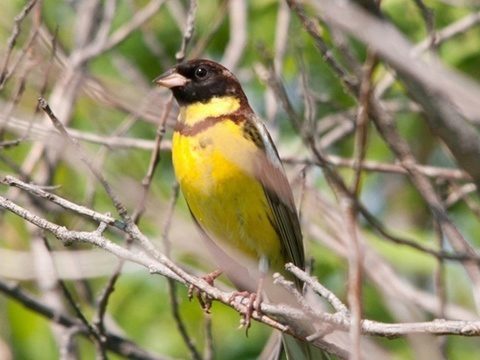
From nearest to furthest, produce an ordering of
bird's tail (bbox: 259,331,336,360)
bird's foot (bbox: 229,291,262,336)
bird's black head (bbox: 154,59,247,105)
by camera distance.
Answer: bird's foot (bbox: 229,291,262,336) < bird's tail (bbox: 259,331,336,360) < bird's black head (bbox: 154,59,247,105)

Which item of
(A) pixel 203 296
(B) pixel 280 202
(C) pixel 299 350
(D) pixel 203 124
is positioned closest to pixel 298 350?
(C) pixel 299 350

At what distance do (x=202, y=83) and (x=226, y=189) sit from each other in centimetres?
61

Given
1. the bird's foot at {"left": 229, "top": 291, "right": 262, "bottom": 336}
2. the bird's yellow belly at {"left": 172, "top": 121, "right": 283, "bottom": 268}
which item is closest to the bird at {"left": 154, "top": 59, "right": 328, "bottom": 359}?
the bird's yellow belly at {"left": 172, "top": 121, "right": 283, "bottom": 268}

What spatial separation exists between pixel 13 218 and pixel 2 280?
1.41 metres

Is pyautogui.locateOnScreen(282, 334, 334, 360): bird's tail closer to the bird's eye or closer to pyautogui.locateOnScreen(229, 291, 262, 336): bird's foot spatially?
pyautogui.locateOnScreen(229, 291, 262, 336): bird's foot

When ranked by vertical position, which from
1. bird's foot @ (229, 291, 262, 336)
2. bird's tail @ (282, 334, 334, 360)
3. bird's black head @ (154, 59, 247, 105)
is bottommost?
bird's foot @ (229, 291, 262, 336)

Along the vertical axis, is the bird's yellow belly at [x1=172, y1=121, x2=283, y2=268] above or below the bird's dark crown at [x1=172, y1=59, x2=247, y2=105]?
below

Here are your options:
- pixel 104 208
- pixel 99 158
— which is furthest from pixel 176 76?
pixel 104 208

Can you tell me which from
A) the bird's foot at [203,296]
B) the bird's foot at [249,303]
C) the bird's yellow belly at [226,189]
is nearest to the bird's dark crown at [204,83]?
the bird's yellow belly at [226,189]

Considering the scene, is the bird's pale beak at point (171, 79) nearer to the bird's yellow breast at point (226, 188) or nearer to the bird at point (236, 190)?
the bird at point (236, 190)

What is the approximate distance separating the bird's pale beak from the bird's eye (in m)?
0.06

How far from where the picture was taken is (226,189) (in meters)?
4.38

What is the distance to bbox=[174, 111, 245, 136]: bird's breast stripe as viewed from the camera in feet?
14.8

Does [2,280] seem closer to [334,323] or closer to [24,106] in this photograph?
[24,106]
